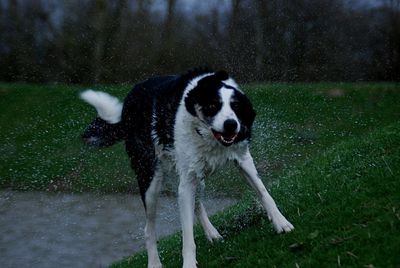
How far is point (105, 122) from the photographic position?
5699mm

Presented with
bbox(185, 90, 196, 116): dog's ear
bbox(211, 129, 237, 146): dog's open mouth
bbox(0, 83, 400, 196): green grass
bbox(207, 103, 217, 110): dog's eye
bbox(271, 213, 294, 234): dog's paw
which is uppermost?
bbox(207, 103, 217, 110): dog's eye

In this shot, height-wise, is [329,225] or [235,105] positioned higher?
[235,105]

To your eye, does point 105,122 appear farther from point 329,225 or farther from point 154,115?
point 329,225

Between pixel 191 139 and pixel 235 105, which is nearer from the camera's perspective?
pixel 235 105

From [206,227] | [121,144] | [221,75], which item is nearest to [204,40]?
[121,144]

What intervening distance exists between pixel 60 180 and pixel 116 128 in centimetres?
695

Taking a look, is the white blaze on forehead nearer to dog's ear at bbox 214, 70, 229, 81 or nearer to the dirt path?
dog's ear at bbox 214, 70, 229, 81

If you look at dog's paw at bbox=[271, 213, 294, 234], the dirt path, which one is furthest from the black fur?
the dirt path

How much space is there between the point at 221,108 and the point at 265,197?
0.71 m

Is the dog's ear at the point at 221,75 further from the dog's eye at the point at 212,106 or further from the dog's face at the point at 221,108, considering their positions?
the dog's eye at the point at 212,106

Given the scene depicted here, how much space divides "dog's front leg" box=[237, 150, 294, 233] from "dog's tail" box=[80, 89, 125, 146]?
5.22ft

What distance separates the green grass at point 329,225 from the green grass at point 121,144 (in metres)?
4.67

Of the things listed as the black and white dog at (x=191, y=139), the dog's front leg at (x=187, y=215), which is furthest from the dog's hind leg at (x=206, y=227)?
the dog's front leg at (x=187, y=215)

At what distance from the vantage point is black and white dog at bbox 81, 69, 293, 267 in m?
4.11
